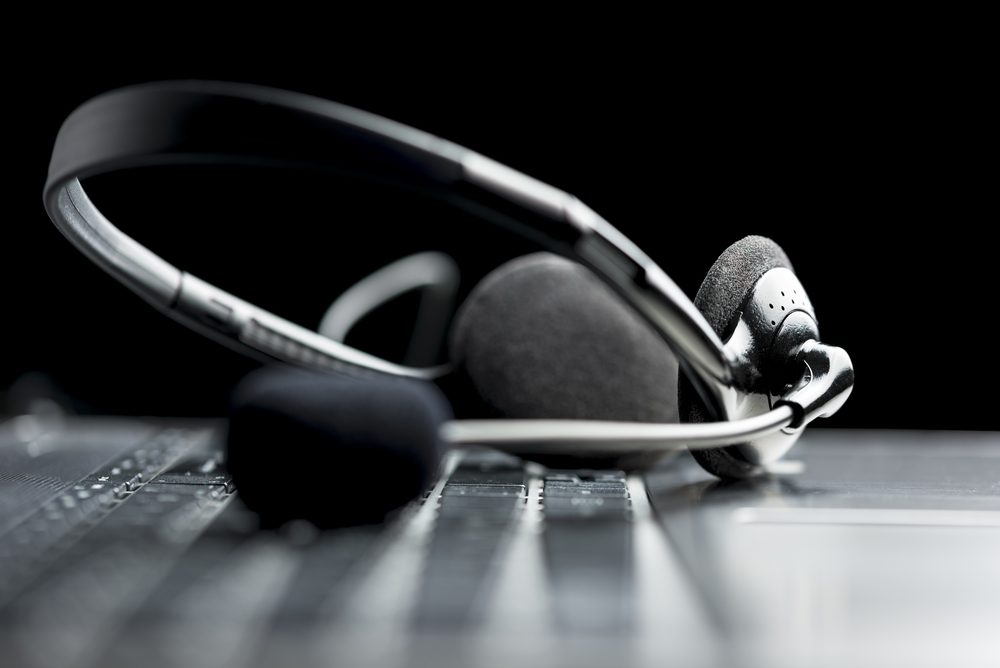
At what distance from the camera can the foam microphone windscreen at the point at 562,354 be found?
0.64 meters

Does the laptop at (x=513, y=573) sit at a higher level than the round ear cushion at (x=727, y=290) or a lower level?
lower

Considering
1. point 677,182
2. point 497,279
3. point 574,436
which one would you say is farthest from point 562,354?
point 677,182

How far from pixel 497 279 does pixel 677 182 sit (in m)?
0.43

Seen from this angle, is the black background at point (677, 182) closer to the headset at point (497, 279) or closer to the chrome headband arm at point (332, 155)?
the headset at point (497, 279)

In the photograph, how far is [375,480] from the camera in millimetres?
447

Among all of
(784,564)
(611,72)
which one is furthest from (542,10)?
(784,564)

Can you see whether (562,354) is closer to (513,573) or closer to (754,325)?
(754,325)

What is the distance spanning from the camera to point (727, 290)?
0.57 m

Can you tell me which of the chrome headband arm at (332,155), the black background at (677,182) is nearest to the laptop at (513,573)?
the chrome headband arm at (332,155)

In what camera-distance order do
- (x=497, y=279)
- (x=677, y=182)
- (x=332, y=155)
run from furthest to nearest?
(x=677, y=182) < (x=497, y=279) < (x=332, y=155)

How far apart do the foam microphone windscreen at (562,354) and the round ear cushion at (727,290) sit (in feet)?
0.23

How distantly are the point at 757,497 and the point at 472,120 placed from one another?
2.01ft

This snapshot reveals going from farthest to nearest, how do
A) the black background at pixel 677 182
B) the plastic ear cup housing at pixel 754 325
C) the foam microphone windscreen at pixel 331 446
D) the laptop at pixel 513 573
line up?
the black background at pixel 677 182 → the plastic ear cup housing at pixel 754 325 → the foam microphone windscreen at pixel 331 446 → the laptop at pixel 513 573

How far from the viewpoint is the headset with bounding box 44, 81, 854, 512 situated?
1.29 feet
